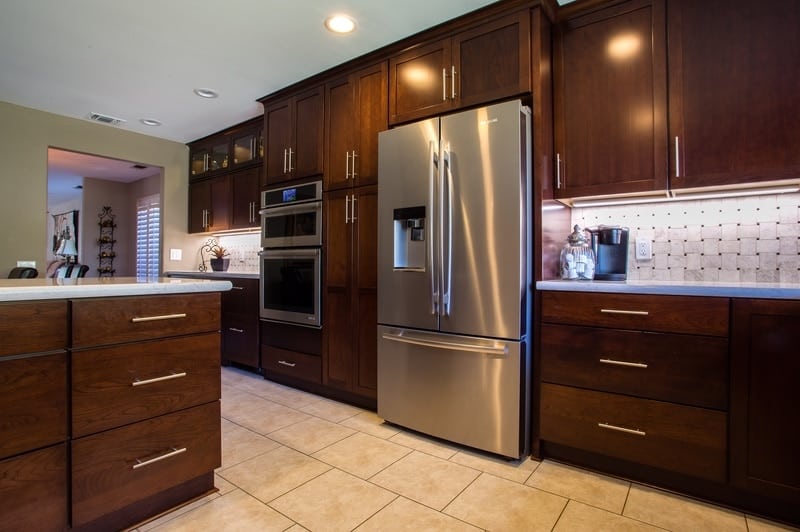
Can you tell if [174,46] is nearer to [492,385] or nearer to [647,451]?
[492,385]

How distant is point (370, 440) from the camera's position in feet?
7.73

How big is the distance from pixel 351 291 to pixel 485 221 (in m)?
1.16

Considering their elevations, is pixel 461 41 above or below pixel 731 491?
above

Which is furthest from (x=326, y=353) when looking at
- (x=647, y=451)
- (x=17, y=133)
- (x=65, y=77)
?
(x=17, y=133)

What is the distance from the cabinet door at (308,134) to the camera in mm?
3117

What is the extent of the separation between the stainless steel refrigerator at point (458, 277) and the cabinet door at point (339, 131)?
453mm

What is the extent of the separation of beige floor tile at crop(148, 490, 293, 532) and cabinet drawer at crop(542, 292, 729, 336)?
1.53 metres

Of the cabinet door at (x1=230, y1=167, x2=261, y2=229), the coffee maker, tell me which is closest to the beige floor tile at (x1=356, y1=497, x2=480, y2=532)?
the coffee maker

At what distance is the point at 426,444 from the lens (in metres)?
2.32

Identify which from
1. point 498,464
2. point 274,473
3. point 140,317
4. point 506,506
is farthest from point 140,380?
point 498,464

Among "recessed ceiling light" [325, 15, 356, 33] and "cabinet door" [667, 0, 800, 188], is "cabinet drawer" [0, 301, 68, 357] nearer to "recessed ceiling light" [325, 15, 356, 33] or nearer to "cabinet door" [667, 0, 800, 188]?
"recessed ceiling light" [325, 15, 356, 33]

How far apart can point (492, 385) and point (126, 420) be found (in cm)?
159

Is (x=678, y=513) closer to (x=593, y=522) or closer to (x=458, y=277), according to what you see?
(x=593, y=522)

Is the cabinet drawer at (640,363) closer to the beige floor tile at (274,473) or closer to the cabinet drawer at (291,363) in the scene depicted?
the beige floor tile at (274,473)
